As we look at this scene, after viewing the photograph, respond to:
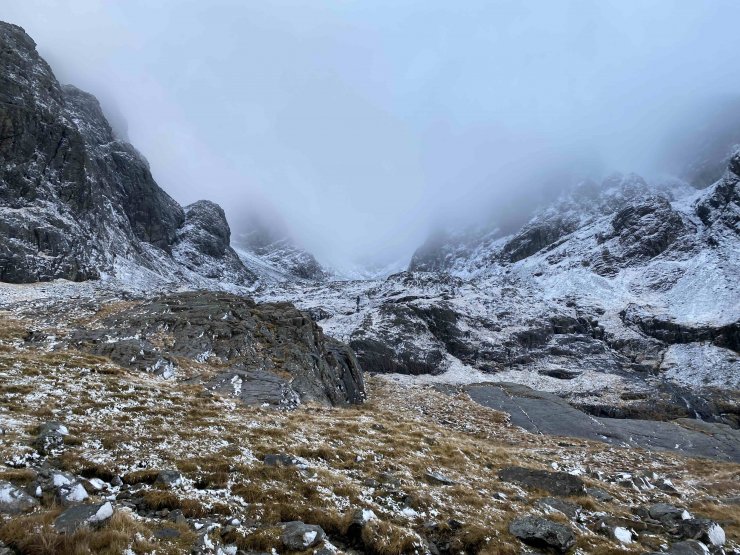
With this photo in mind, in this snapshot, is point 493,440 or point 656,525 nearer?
point 656,525

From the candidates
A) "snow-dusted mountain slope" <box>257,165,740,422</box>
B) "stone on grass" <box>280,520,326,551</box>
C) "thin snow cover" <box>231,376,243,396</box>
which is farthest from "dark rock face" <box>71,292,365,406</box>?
"snow-dusted mountain slope" <box>257,165,740,422</box>

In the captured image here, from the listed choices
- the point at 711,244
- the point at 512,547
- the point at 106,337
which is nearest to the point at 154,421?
the point at 512,547

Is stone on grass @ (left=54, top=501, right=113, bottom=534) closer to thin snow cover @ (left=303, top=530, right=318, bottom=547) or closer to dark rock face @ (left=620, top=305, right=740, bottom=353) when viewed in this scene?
thin snow cover @ (left=303, top=530, right=318, bottom=547)

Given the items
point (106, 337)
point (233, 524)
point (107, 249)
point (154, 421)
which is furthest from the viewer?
point (107, 249)

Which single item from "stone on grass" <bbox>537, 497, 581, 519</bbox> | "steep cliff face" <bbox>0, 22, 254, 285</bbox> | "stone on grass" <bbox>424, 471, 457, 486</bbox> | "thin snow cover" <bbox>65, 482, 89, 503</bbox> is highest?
"steep cliff face" <bbox>0, 22, 254, 285</bbox>

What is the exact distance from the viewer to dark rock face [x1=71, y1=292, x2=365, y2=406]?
91.7ft

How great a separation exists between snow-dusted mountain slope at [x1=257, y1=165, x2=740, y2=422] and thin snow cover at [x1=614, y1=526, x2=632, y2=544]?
6278 cm

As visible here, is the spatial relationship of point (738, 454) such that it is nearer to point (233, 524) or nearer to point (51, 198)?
point (233, 524)

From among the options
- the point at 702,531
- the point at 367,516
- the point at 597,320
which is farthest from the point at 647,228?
the point at 367,516

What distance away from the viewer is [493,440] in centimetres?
3266

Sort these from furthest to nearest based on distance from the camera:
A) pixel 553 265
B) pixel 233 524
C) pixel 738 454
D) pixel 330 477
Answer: pixel 553 265, pixel 738 454, pixel 330 477, pixel 233 524

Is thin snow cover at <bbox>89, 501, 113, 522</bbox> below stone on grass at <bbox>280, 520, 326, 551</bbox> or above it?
below

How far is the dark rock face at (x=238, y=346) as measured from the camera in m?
27.9

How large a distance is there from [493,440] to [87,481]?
2897 cm
